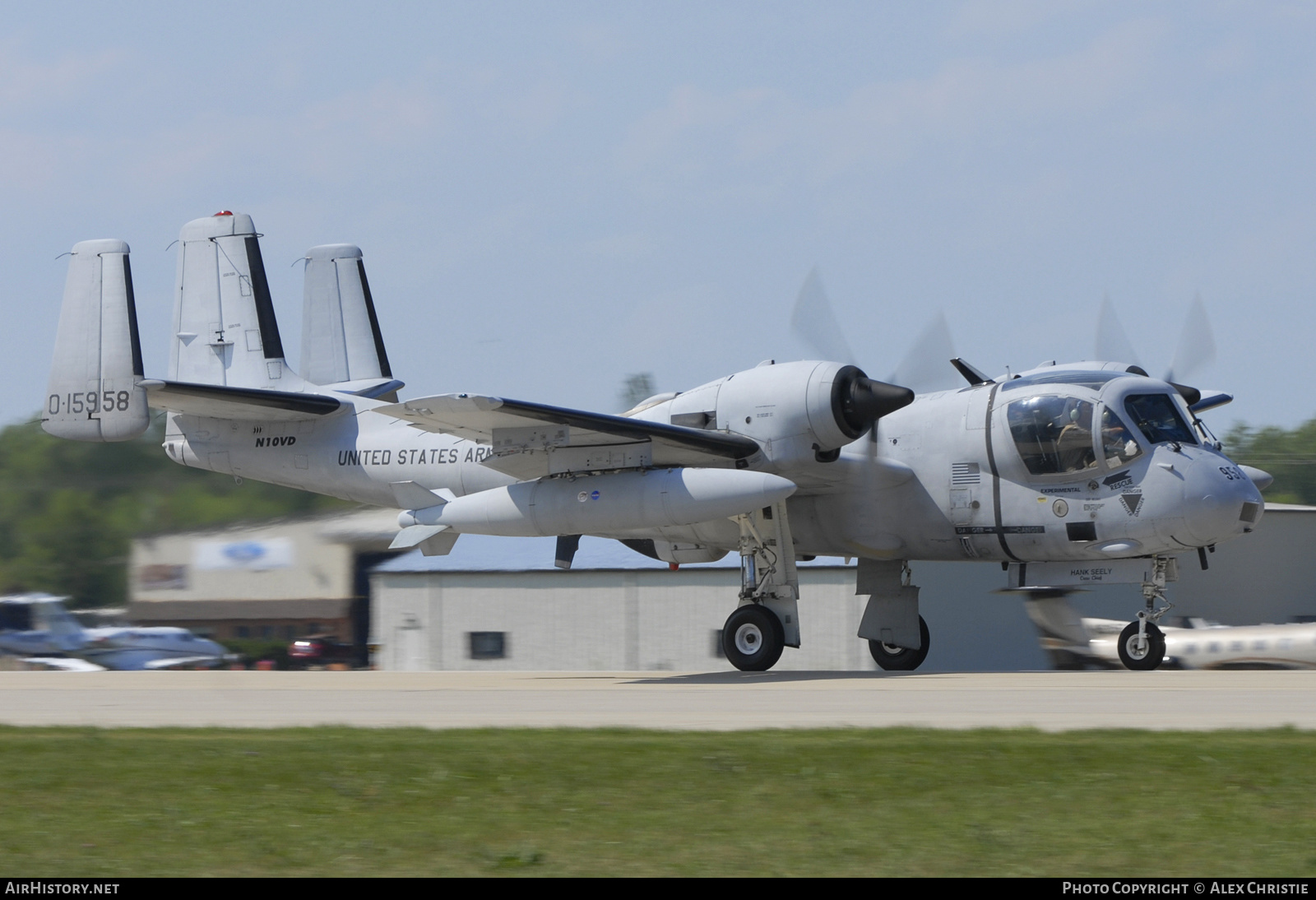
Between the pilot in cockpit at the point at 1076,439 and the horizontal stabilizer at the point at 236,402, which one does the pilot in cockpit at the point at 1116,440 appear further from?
the horizontal stabilizer at the point at 236,402

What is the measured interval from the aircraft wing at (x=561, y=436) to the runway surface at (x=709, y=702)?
2.98 meters

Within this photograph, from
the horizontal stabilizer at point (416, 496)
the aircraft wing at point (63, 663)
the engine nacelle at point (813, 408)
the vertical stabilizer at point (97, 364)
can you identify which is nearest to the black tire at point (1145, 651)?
the engine nacelle at point (813, 408)

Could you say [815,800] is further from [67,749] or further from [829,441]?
[829,441]

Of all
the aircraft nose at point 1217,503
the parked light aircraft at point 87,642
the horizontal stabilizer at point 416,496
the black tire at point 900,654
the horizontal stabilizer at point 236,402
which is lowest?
the black tire at point 900,654

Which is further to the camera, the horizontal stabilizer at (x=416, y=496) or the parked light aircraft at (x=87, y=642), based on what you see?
the parked light aircraft at (x=87, y=642)

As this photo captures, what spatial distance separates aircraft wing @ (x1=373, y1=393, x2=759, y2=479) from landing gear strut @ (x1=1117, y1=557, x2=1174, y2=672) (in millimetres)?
5460

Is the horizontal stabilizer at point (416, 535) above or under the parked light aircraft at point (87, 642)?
above

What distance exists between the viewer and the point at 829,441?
19047 mm

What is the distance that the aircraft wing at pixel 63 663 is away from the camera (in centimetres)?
2867

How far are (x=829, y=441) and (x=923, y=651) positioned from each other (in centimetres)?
480

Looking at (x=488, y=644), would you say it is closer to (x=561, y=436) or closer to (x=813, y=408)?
(x=561, y=436)

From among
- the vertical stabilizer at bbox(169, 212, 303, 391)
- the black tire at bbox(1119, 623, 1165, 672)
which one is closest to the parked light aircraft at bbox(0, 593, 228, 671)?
the vertical stabilizer at bbox(169, 212, 303, 391)

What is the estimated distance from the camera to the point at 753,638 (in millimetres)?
20391
